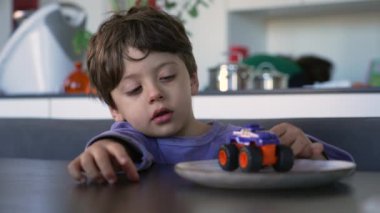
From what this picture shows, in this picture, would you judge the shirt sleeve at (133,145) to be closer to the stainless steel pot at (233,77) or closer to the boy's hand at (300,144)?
the boy's hand at (300,144)

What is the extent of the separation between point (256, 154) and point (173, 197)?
91 mm

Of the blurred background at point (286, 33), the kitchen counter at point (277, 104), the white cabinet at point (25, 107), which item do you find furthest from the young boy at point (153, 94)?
the blurred background at point (286, 33)

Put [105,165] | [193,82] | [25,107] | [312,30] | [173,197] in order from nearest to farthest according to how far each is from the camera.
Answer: [173,197] → [105,165] → [193,82] → [25,107] → [312,30]

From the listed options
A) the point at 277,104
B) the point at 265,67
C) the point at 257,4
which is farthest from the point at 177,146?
the point at 257,4

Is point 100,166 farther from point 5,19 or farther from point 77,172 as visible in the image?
point 5,19

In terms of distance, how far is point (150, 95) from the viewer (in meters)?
0.92

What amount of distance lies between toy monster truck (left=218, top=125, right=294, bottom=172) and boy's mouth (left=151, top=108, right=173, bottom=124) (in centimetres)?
31

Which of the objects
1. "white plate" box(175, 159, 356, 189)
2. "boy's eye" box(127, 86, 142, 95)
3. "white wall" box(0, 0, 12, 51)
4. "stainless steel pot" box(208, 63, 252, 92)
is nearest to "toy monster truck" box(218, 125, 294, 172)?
"white plate" box(175, 159, 356, 189)

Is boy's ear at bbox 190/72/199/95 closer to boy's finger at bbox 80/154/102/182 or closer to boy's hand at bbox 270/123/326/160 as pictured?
boy's hand at bbox 270/123/326/160

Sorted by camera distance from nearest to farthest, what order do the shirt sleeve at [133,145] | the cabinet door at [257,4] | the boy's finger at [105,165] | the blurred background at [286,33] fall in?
the boy's finger at [105,165] < the shirt sleeve at [133,145] < the blurred background at [286,33] < the cabinet door at [257,4]

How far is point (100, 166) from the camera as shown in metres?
0.71

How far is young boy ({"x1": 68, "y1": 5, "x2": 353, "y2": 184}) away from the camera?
89cm

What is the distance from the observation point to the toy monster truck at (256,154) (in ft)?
1.97

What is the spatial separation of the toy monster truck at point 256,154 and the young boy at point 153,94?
0.23 meters
